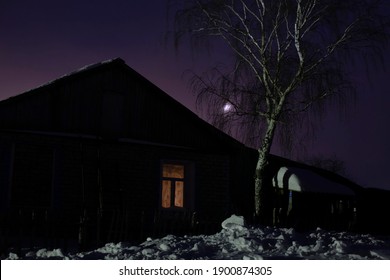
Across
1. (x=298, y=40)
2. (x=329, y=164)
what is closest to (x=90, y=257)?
(x=298, y=40)

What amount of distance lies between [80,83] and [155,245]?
7943 mm

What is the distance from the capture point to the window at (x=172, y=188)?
19219 millimetres

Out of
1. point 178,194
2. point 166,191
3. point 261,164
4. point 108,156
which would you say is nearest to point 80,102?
point 108,156

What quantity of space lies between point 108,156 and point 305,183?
8.22 metres

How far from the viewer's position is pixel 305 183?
70.1ft

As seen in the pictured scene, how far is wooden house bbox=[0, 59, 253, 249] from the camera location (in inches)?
616

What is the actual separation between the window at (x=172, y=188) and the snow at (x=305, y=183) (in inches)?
189

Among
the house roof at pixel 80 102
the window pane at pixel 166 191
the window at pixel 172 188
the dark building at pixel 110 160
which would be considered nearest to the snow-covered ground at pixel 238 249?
the dark building at pixel 110 160

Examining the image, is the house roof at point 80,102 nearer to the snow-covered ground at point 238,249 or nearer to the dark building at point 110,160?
the dark building at point 110,160

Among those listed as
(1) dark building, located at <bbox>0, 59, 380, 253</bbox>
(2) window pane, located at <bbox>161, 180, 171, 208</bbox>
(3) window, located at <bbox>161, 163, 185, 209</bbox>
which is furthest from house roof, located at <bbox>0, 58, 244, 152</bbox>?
(2) window pane, located at <bbox>161, 180, 171, 208</bbox>

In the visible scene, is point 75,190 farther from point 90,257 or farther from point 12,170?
point 90,257

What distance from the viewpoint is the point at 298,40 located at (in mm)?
16406

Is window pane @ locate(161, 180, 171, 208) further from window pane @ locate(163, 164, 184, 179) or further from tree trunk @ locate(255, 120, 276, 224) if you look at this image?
tree trunk @ locate(255, 120, 276, 224)
